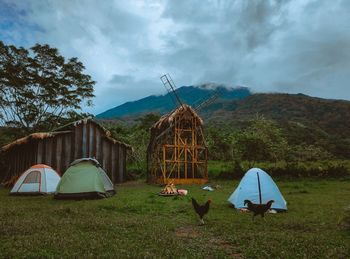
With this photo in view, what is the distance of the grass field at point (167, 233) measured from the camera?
908 centimetres

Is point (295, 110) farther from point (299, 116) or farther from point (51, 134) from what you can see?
point (51, 134)

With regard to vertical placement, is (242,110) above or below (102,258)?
above

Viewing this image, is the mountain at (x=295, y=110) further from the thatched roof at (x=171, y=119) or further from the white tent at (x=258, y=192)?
the white tent at (x=258, y=192)

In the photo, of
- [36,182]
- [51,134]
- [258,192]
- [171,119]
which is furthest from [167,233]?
[171,119]

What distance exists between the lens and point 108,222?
44.1 feet

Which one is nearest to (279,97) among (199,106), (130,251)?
(199,106)

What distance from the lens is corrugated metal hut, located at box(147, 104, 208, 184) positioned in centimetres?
3594

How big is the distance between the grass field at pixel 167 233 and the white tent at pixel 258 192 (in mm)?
608

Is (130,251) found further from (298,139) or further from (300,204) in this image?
(298,139)

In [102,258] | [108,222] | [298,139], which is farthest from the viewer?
[298,139]

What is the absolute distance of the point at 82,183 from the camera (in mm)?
22266

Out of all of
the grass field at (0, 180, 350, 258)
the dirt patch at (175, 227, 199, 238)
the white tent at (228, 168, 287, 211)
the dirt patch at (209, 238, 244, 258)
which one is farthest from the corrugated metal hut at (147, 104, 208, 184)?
the dirt patch at (209, 238, 244, 258)

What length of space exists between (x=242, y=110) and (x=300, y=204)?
464 ft

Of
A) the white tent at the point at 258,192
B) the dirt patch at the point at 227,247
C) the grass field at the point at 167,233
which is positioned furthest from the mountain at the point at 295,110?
the dirt patch at the point at 227,247
